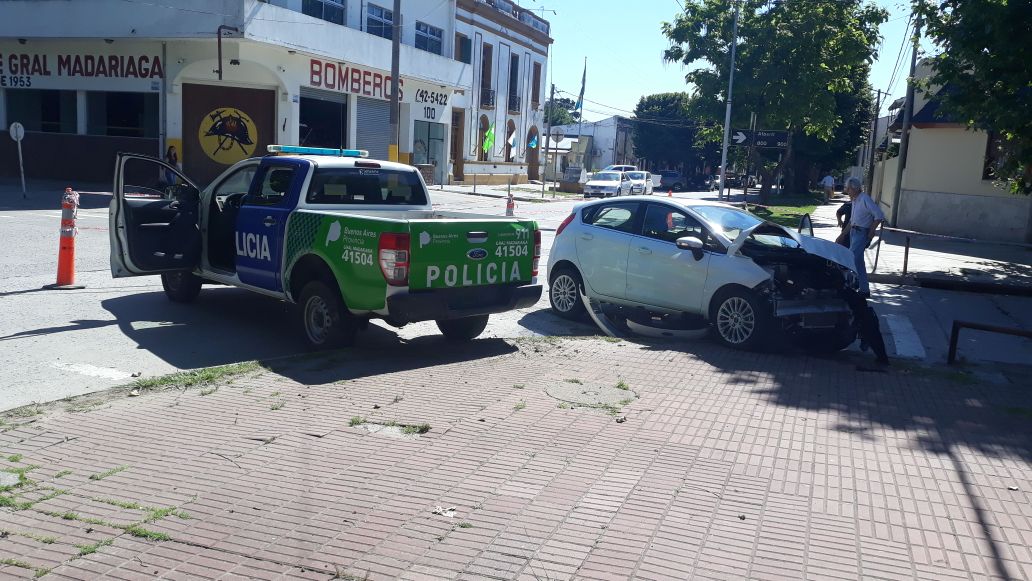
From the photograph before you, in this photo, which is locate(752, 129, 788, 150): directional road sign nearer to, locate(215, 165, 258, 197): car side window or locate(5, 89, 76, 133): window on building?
locate(5, 89, 76, 133): window on building

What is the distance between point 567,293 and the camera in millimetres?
11203

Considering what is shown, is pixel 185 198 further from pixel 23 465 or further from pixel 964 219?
pixel 964 219

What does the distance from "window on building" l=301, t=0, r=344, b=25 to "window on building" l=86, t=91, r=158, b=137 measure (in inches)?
250

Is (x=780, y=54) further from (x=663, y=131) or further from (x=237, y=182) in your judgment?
(x=663, y=131)

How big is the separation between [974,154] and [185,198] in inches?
949

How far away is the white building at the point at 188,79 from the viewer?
28438 millimetres

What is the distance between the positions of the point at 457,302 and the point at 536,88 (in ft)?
173

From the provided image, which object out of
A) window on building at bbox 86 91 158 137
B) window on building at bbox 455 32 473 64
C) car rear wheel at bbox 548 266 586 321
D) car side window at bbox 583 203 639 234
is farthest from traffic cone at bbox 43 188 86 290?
window on building at bbox 455 32 473 64

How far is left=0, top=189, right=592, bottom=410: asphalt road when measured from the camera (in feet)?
25.0

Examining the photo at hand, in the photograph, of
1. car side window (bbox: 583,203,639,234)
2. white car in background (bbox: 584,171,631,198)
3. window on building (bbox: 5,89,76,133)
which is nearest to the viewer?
car side window (bbox: 583,203,639,234)

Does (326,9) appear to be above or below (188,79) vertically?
above

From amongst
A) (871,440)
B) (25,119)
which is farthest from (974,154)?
(25,119)

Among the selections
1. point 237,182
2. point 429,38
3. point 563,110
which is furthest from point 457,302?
point 563,110

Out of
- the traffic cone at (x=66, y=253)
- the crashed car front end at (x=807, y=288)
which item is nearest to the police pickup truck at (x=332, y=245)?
the traffic cone at (x=66, y=253)
